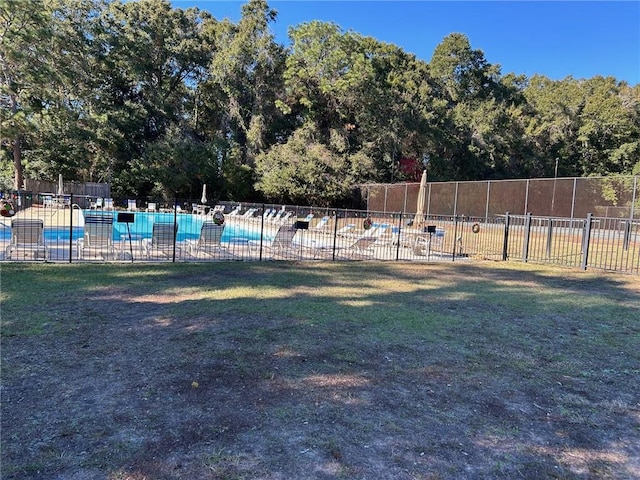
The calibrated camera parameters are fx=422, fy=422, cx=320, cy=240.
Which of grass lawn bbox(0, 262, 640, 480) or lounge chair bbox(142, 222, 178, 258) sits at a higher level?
lounge chair bbox(142, 222, 178, 258)

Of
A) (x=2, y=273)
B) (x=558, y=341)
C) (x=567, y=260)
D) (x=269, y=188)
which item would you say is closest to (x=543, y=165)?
(x=269, y=188)

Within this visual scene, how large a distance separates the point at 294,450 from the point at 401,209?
77.7 feet

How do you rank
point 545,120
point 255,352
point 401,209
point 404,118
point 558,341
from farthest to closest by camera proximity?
point 545,120 < point 404,118 < point 401,209 < point 558,341 < point 255,352

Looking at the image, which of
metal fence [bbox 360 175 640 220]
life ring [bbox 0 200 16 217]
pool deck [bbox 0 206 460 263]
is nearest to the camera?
life ring [bbox 0 200 16 217]

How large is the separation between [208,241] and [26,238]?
12.4 feet

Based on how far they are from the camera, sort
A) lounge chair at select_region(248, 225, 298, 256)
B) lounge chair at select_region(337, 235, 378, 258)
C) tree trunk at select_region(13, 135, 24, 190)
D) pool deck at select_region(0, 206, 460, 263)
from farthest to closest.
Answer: tree trunk at select_region(13, 135, 24, 190) < lounge chair at select_region(337, 235, 378, 258) < lounge chair at select_region(248, 225, 298, 256) < pool deck at select_region(0, 206, 460, 263)

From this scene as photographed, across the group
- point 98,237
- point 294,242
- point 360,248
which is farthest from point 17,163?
point 360,248

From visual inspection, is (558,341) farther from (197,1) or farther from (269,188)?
(197,1)

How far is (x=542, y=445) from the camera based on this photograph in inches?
101

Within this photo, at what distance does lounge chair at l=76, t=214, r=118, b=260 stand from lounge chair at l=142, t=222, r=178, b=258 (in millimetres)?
838

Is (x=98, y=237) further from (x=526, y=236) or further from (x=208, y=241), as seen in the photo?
(x=526, y=236)

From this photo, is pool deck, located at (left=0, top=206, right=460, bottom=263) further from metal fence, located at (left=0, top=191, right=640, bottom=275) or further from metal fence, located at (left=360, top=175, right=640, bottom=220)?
metal fence, located at (left=360, top=175, right=640, bottom=220)

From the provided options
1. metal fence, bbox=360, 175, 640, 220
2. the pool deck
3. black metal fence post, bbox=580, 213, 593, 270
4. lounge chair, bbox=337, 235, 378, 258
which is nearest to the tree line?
metal fence, bbox=360, 175, 640, 220

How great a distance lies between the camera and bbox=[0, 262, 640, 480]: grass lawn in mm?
2314
